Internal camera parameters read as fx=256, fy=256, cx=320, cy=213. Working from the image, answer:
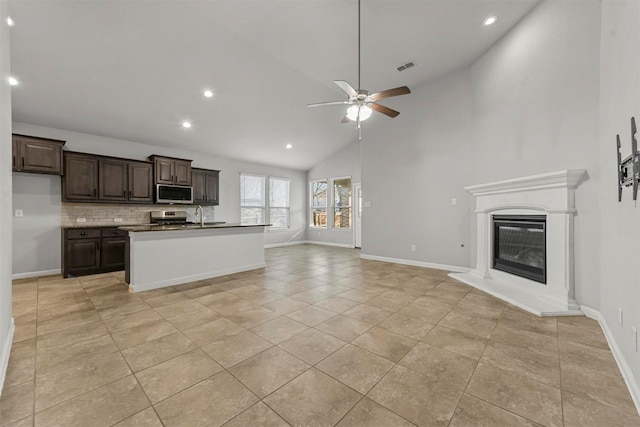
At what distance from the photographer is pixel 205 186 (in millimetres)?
6703

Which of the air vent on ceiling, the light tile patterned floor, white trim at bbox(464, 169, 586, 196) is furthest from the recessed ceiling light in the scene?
the light tile patterned floor

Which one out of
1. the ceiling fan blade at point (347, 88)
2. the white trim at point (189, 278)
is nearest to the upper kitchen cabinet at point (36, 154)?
the white trim at point (189, 278)

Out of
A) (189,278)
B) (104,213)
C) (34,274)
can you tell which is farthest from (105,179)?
A: (189,278)

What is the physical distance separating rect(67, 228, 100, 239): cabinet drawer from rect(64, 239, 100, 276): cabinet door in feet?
0.23

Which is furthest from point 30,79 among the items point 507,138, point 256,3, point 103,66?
point 507,138

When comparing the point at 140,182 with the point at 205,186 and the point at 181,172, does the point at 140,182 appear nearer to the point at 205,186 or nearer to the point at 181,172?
the point at 181,172

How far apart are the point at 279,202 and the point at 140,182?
425 cm

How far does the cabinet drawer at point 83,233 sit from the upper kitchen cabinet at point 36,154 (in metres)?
1.05

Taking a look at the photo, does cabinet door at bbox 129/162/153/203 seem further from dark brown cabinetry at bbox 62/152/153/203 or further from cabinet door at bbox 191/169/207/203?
cabinet door at bbox 191/169/207/203

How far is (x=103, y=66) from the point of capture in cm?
374

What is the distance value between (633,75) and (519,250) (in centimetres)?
252

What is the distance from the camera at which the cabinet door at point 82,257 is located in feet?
14.7

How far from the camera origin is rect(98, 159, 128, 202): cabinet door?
4999 mm

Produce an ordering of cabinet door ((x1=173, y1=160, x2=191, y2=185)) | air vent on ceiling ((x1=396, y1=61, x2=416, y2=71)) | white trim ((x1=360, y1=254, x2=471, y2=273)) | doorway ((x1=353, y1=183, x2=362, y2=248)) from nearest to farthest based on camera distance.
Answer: air vent on ceiling ((x1=396, y1=61, x2=416, y2=71)) → white trim ((x1=360, y1=254, x2=471, y2=273)) → cabinet door ((x1=173, y1=160, x2=191, y2=185)) → doorway ((x1=353, y1=183, x2=362, y2=248))
